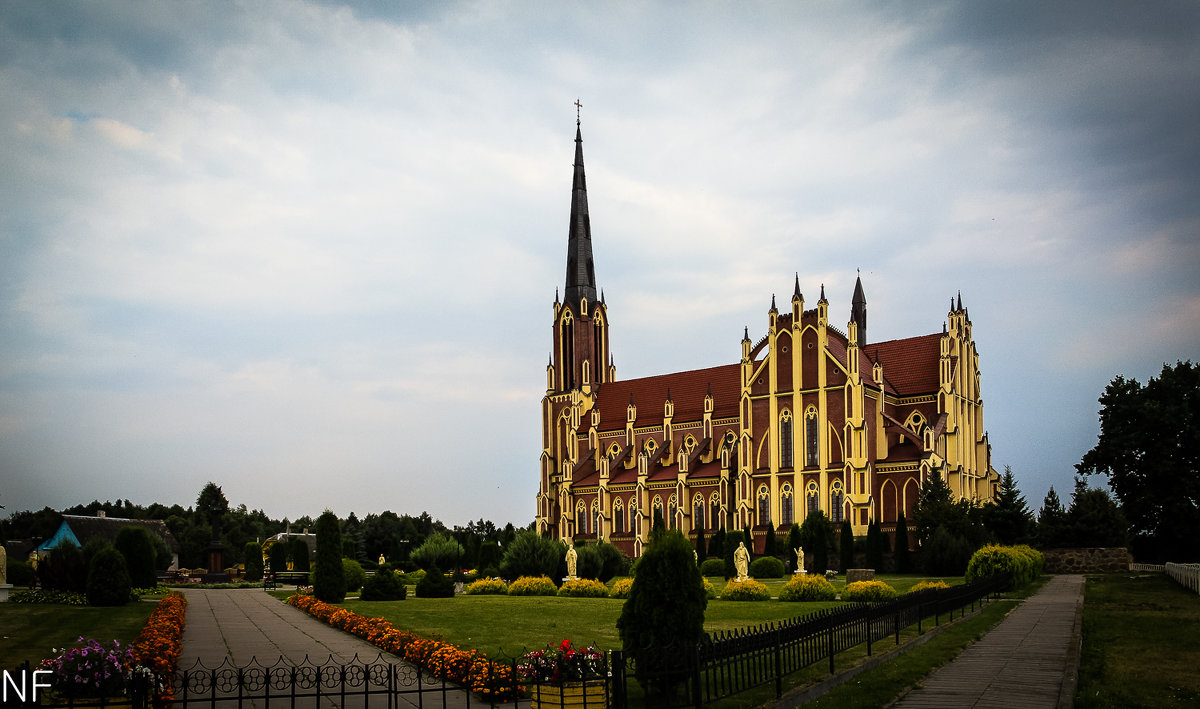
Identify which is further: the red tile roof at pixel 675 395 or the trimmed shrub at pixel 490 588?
the red tile roof at pixel 675 395

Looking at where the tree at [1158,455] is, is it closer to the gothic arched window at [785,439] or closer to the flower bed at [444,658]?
the gothic arched window at [785,439]

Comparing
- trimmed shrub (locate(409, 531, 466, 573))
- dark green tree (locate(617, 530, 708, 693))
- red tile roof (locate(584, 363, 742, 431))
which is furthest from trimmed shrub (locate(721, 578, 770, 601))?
red tile roof (locate(584, 363, 742, 431))

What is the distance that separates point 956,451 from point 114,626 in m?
50.9

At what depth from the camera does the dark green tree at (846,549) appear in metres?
55.0

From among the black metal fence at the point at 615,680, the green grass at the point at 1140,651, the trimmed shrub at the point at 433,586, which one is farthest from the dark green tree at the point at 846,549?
the black metal fence at the point at 615,680

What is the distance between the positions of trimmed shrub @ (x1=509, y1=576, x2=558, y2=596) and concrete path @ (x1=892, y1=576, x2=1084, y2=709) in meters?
20.4

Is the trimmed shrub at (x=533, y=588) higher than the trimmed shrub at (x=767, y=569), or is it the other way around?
the trimmed shrub at (x=533, y=588)

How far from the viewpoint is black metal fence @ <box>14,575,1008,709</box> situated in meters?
10.1

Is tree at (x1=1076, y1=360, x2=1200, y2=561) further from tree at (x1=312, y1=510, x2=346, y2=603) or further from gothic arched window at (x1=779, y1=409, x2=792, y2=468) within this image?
tree at (x1=312, y1=510, x2=346, y2=603)

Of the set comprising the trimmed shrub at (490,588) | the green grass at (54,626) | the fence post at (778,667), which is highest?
the fence post at (778,667)

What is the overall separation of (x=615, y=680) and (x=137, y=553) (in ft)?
110

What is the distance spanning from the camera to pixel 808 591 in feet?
105

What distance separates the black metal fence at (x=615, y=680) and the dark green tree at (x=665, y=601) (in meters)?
0.41

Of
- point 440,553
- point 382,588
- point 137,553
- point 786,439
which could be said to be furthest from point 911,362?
point 137,553
